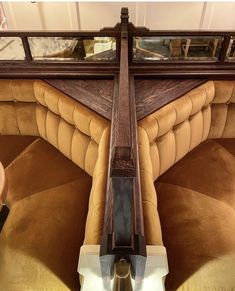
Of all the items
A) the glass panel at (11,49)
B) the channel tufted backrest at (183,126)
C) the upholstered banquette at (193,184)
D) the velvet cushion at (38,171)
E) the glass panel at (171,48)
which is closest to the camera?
the upholstered banquette at (193,184)

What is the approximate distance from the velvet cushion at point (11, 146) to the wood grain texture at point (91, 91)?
18.5 inches

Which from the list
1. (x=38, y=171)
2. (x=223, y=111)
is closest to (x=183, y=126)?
(x=223, y=111)

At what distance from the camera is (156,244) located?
82cm

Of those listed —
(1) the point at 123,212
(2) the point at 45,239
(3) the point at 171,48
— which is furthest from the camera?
(3) the point at 171,48

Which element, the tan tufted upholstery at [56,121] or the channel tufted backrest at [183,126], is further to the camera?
the tan tufted upholstery at [56,121]

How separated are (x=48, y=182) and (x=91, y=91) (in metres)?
0.58

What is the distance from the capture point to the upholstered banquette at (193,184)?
107 cm

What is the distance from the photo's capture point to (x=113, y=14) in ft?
14.8

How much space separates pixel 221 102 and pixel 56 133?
1.06 meters

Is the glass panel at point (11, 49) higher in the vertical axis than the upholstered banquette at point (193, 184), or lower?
higher

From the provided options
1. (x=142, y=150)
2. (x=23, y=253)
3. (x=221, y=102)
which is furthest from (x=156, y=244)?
(x=221, y=102)

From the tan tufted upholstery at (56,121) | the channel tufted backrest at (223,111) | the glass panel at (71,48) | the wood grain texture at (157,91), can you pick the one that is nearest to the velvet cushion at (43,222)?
the tan tufted upholstery at (56,121)

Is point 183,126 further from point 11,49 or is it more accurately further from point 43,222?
point 11,49

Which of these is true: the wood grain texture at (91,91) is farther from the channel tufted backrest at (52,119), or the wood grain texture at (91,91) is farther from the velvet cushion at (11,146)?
the velvet cushion at (11,146)
